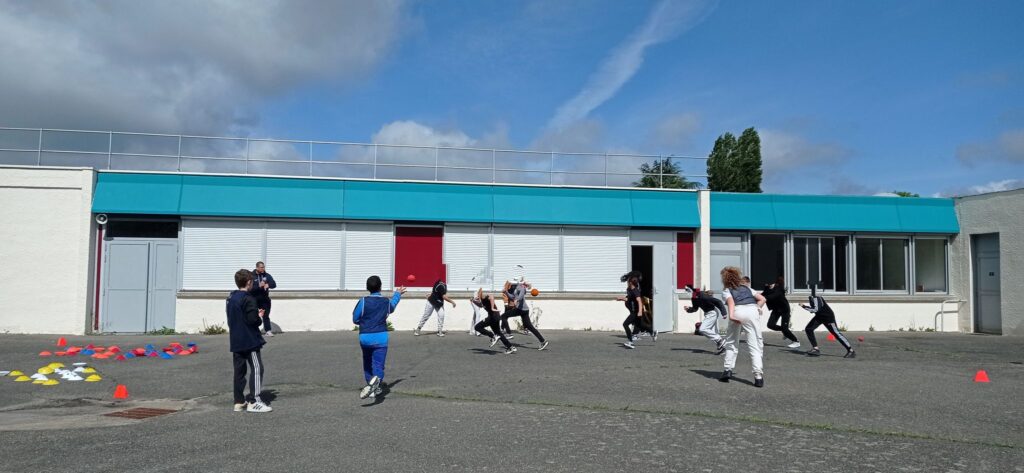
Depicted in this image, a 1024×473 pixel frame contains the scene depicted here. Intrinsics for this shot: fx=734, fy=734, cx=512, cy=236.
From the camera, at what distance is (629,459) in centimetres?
687

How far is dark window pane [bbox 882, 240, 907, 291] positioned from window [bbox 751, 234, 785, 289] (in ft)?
11.8

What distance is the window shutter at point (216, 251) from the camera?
20.6 m

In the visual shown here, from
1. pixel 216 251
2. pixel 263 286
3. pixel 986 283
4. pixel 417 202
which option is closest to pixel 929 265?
pixel 986 283

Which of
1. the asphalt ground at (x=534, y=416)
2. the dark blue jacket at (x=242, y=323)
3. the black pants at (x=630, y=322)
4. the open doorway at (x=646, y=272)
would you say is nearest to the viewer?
the asphalt ground at (x=534, y=416)

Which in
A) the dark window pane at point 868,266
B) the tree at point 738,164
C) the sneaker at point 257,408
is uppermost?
the tree at point 738,164

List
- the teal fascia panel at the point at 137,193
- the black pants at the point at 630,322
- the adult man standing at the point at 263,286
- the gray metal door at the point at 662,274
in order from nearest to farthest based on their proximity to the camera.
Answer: the black pants at the point at 630,322
the adult man standing at the point at 263,286
the teal fascia panel at the point at 137,193
the gray metal door at the point at 662,274

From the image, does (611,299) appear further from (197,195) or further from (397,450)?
(397,450)

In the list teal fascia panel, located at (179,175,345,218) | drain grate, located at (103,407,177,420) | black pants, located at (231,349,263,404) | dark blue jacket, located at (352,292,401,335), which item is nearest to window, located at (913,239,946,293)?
teal fascia panel, located at (179,175,345,218)

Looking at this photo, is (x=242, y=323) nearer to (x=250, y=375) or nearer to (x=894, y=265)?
(x=250, y=375)

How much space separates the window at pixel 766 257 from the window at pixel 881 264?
2670 mm

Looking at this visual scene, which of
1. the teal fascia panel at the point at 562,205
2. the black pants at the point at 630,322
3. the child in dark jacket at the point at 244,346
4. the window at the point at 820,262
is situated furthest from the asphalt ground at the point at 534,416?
the window at the point at 820,262

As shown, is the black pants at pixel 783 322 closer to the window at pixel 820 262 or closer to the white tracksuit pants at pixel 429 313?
the window at pixel 820 262

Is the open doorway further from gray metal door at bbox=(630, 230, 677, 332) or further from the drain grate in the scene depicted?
the drain grate

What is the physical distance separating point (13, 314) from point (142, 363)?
8.20m
